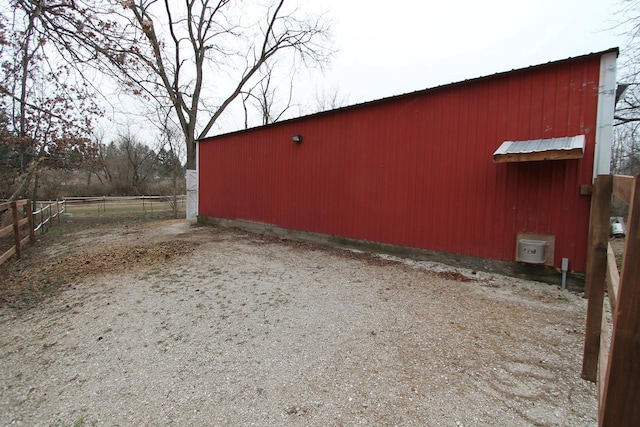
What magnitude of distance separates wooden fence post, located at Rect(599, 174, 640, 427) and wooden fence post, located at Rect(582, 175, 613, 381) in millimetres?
1247

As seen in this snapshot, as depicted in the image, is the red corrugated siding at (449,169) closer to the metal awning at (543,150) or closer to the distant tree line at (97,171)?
the metal awning at (543,150)

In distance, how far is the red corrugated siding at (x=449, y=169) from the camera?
3.69 meters

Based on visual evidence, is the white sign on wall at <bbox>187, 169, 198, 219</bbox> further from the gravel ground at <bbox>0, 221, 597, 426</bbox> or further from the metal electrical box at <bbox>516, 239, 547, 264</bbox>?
the metal electrical box at <bbox>516, 239, 547, 264</bbox>

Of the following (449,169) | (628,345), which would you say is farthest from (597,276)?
(449,169)

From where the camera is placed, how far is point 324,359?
2215 millimetres

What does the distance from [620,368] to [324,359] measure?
5.65ft

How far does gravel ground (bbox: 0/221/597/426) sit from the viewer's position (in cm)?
172

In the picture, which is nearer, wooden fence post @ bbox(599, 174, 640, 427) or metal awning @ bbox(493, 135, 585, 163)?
wooden fence post @ bbox(599, 174, 640, 427)

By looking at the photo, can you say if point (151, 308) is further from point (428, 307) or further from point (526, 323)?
point (526, 323)

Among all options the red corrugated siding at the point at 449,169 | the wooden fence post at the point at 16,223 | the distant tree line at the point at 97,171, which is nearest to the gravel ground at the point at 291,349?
the red corrugated siding at the point at 449,169

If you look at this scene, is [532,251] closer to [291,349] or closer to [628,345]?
[291,349]

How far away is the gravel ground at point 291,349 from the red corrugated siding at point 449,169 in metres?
0.79

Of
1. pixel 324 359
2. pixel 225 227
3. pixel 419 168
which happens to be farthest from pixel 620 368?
pixel 225 227

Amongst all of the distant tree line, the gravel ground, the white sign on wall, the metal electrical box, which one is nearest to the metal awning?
the metal electrical box
